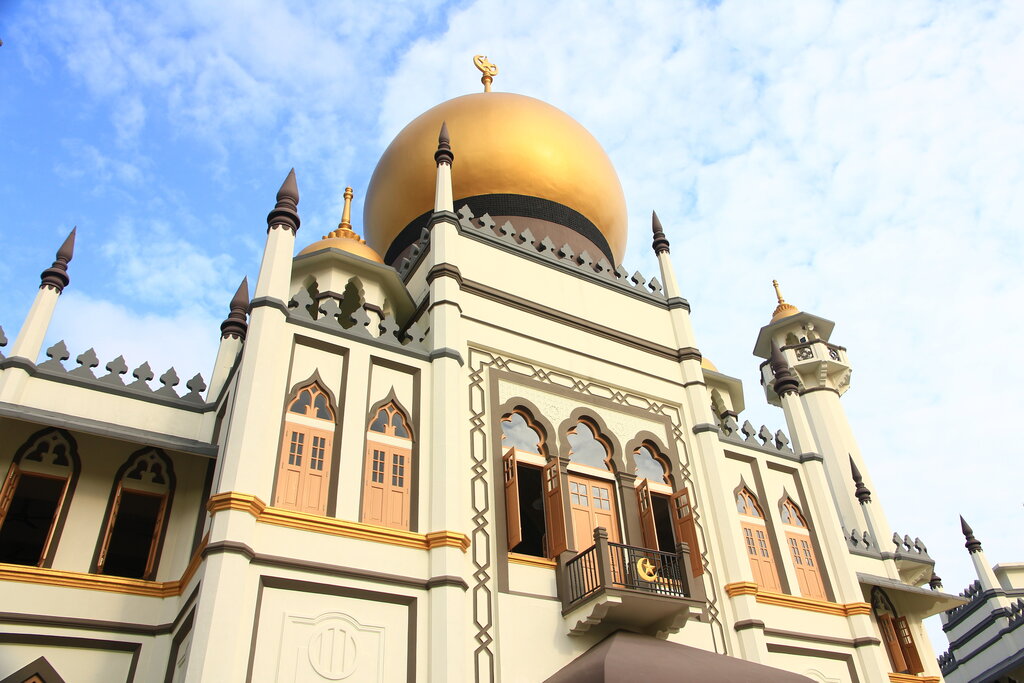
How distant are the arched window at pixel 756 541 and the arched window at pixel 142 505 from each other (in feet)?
23.0

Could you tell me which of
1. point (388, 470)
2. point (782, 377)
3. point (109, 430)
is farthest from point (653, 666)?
point (782, 377)

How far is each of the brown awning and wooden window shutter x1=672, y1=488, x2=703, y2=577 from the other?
132cm

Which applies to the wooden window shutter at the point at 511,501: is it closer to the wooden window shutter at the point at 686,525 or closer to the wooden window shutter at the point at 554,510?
the wooden window shutter at the point at 554,510

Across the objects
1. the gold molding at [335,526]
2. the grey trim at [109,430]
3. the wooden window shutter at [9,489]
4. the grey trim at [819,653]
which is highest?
the grey trim at [109,430]

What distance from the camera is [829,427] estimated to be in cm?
1919

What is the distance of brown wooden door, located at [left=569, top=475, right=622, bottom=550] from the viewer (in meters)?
9.51

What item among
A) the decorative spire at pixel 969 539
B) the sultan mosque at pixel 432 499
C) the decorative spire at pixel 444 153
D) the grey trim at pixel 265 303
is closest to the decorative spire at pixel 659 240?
the sultan mosque at pixel 432 499

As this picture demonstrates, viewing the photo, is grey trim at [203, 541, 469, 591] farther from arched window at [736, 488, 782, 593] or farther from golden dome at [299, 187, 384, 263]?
golden dome at [299, 187, 384, 263]

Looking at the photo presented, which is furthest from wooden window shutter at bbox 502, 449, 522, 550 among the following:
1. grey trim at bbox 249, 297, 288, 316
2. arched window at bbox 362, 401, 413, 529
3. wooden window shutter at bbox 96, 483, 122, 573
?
wooden window shutter at bbox 96, 483, 122, 573

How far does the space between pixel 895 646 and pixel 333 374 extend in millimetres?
9362

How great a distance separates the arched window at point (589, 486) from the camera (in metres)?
9.59

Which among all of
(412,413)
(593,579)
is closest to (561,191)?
(412,413)

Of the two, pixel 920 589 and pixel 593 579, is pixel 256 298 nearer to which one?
pixel 593 579

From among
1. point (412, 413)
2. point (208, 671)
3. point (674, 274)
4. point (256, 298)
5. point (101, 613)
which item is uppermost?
point (674, 274)
